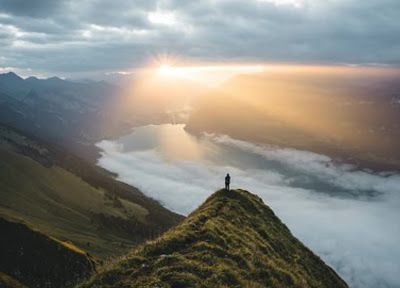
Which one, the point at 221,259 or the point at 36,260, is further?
the point at 36,260

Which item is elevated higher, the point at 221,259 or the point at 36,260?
the point at 221,259

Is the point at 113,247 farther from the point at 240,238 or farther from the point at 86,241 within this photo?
the point at 240,238

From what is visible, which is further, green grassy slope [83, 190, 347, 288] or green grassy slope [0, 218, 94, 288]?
green grassy slope [0, 218, 94, 288]

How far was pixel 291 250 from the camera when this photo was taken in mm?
55344

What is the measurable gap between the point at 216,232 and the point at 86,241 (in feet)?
500

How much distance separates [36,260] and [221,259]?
77.9m

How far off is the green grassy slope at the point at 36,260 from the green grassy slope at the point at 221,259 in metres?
46.9

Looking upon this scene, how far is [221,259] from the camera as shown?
36719 mm

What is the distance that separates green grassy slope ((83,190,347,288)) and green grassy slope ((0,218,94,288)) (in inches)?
1845

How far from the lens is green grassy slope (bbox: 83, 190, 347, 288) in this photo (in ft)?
102

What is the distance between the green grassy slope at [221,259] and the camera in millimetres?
31016

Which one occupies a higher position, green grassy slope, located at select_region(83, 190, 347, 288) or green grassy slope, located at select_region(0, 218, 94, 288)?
green grassy slope, located at select_region(83, 190, 347, 288)

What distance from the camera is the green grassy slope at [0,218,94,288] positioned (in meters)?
92.8

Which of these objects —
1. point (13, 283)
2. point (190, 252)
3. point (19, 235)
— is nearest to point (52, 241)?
point (19, 235)
